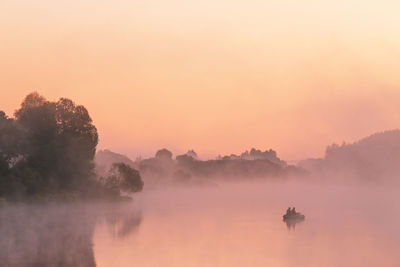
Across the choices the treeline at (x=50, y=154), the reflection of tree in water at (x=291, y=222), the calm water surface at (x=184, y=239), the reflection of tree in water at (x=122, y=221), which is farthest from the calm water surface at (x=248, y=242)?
the treeline at (x=50, y=154)

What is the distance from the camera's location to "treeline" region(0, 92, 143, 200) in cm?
9762

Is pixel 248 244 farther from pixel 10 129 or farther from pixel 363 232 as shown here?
→ pixel 10 129

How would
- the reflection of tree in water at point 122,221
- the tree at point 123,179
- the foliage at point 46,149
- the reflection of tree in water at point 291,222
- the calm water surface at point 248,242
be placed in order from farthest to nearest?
1. the tree at point 123,179
2. the foliage at point 46,149
3. the reflection of tree in water at point 291,222
4. the reflection of tree in water at point 122,221
5. the calm water surface at point 248,242

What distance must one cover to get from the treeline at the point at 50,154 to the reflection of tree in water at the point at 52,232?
5.78m

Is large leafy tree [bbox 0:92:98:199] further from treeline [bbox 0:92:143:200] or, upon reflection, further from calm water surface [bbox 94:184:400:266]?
calm water surface [bbox 94:184:400:266]

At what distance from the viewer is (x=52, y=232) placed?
222 ft

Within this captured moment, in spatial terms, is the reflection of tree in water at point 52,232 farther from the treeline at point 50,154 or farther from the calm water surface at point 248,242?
the treeline at point 50,154

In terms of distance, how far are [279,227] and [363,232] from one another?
12.1 m

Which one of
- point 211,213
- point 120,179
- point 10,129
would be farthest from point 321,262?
point 120,179

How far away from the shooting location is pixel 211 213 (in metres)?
107

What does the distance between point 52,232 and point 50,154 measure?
4356cm

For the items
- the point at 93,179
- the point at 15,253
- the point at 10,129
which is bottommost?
the point at 15,253

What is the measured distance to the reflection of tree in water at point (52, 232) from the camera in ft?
161

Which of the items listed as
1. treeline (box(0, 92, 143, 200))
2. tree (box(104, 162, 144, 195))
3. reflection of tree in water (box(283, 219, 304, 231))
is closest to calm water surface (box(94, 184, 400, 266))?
reflection of tree in water (box(283, 219, 304, 231))
